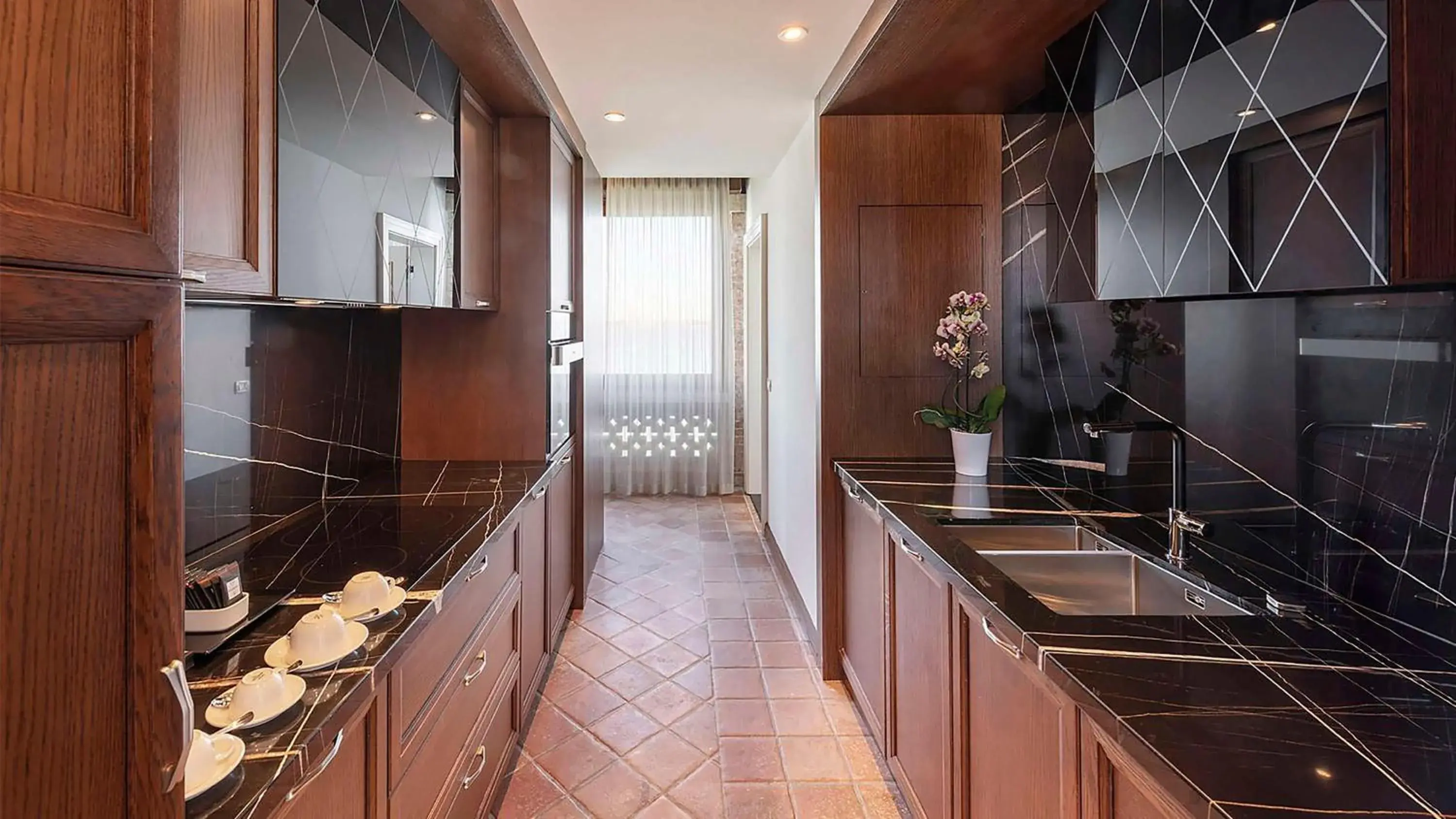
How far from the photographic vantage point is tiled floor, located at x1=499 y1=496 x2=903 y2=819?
7.33 ft

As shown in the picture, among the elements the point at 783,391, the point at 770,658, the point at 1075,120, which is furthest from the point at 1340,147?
the point at 783,391

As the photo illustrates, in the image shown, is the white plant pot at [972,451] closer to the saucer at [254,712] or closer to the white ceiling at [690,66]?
the white ceiling at [690,66]

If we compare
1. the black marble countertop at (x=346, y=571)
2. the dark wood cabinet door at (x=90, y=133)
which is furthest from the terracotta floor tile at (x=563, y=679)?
the dark wood cabinet door at (x=90, y=133)

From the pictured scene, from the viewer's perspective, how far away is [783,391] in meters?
4.19

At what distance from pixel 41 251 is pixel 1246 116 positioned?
5.67 feet

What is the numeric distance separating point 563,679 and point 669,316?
354 centimetres

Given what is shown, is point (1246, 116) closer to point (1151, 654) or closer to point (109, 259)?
point (1151, 654)

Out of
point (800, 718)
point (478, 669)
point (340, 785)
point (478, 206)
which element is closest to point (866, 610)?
point (800, 718)

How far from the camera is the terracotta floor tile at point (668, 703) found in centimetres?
272

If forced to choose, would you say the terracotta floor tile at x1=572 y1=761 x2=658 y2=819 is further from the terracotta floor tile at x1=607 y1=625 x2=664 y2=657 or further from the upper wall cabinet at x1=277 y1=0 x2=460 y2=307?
the upper wall cabinet at x1=277 y1=0 x2=460 y2=307

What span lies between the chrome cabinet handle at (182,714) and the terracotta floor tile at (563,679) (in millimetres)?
2337

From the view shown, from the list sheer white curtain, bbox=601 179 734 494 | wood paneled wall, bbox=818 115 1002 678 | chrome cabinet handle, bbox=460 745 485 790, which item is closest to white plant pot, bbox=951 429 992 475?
wood paneled wall, bbox=818 115 1002 678

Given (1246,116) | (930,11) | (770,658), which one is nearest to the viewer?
(1246,116)

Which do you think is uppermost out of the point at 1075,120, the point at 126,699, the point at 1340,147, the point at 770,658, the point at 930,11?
the point at 930,11
